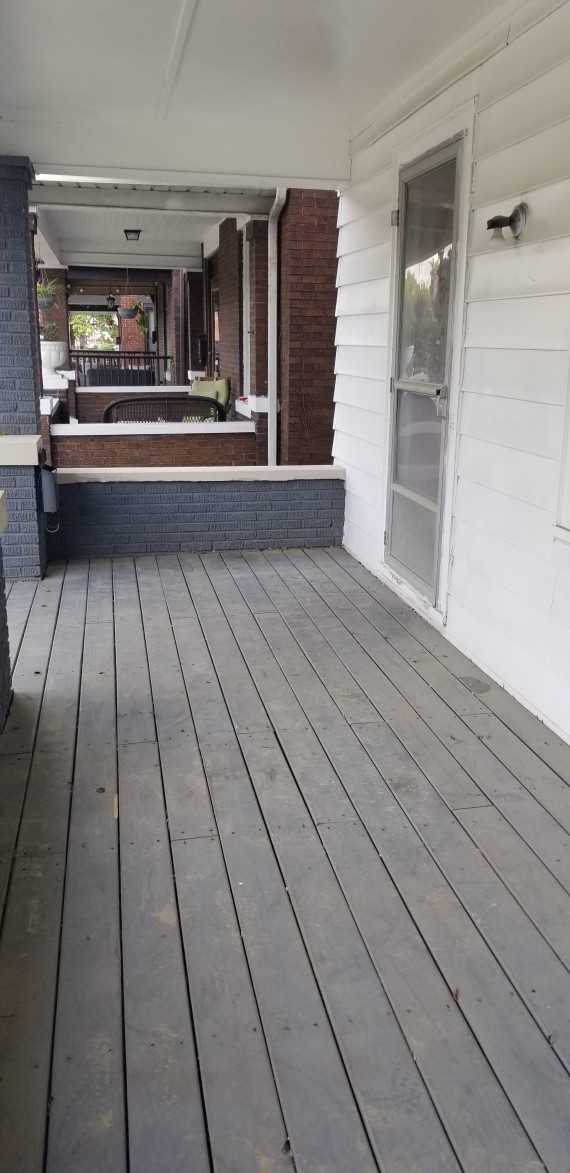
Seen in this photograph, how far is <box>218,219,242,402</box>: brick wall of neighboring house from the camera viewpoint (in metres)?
9.27

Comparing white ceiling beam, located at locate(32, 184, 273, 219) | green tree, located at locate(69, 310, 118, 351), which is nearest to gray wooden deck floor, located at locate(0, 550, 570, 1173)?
white ceiling beam, located at locate(32, 184, 273, 219)

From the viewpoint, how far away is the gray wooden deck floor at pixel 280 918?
63.1 inches

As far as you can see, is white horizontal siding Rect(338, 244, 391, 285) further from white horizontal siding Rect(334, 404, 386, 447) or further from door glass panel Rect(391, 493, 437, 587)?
door glass panel Rect(391, 493, 437, 587)

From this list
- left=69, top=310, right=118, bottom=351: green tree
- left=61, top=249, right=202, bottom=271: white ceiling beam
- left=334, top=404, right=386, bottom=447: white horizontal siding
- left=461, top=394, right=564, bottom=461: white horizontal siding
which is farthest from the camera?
left=69, top=310, right=118, bottom=351: green tree

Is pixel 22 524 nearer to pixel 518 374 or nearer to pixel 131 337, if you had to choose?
pixel 518 374

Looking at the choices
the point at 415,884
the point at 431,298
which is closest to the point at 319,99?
the point at 431,298

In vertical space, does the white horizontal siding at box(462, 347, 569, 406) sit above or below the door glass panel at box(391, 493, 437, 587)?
above

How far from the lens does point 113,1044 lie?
69.8 inches

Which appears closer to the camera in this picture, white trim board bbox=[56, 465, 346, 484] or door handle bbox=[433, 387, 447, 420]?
door handle bbox=[433, 387, 447, 420]

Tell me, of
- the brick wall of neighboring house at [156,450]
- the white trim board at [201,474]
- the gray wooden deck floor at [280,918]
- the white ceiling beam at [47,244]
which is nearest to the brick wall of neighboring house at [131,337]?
the white ceiling beam at [47,244]

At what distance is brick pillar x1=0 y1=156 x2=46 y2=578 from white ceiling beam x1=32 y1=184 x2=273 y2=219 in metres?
1.92

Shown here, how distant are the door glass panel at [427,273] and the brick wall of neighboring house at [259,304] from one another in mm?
3305

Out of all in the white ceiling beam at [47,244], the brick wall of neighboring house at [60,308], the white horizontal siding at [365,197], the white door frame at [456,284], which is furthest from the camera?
the brick wall of neighboring house at [60,308]

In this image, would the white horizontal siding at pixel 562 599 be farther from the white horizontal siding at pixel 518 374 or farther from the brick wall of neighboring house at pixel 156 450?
the brick wall of neighboring house at pixel 156 450
